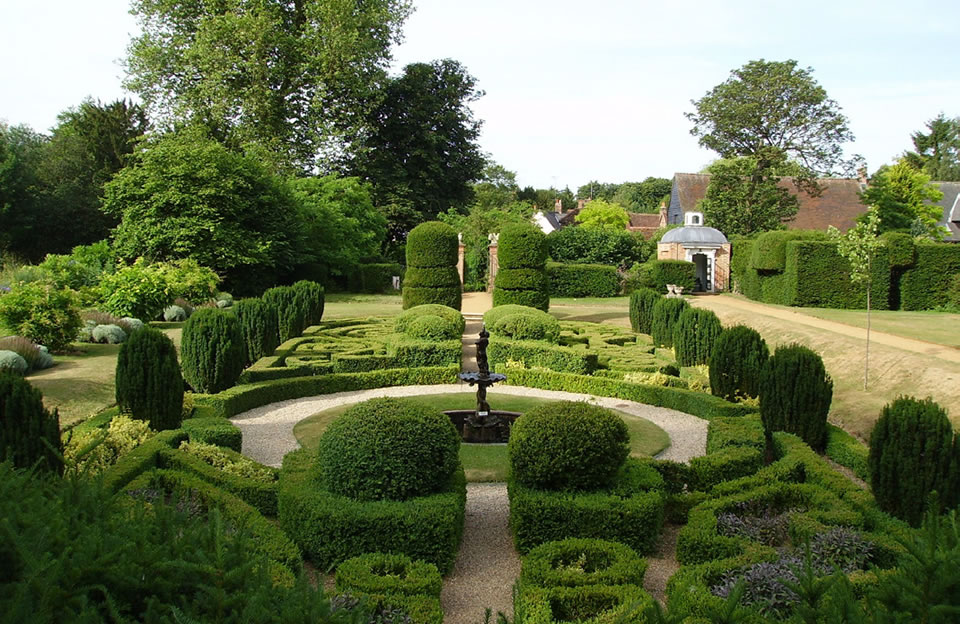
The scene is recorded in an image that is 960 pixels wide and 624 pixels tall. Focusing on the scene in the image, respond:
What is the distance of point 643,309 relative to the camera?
2011 cm

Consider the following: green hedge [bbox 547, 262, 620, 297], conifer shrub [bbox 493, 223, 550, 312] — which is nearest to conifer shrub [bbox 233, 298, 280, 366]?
conifer shrub [bbox 493, 223, 550, 312]

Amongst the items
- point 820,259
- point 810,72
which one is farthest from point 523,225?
point 810,72

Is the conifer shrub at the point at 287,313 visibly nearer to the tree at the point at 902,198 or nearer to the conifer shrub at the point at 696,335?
the conifer shrub at the point at 696,335

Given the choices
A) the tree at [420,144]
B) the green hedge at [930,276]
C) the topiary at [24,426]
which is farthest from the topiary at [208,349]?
the tree at [420,144]

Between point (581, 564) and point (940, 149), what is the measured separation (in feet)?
224

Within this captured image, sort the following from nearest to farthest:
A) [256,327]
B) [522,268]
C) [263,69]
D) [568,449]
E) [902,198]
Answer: [568,449], [256,327], [522,268], [263,69], [902,198]

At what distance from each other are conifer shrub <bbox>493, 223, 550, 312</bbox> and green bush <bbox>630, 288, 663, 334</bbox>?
250 cm

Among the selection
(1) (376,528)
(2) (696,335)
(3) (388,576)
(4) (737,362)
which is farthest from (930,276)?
(3) (388,576)

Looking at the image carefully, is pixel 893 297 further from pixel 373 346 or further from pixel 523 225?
pixel 373 346

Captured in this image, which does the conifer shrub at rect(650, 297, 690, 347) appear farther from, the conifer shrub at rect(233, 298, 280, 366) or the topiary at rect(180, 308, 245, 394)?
the topiary at rect(180, 308, 245, 394)

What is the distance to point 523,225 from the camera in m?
20.6

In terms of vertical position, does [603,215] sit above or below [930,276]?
above

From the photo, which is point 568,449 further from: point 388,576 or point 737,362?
point 737,362

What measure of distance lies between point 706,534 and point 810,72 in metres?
41.5
